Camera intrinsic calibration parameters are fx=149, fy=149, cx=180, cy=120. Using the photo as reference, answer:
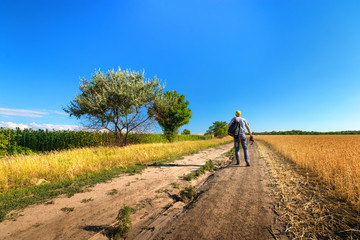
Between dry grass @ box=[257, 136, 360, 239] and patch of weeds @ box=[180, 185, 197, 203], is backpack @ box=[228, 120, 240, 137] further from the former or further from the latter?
patch of weeds @ box=[180, 185, 197, 203]

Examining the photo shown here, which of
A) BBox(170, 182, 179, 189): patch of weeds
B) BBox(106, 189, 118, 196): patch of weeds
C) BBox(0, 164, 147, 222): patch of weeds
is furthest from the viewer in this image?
BBox(170, 182, 179, 189): patch of weeds

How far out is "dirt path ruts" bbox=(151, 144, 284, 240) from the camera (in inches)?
85.4

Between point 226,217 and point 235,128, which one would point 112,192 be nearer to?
point 226,217

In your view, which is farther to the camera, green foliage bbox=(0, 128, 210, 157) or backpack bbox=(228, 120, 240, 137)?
green foliage bbox=(0, 128, 210, 157)

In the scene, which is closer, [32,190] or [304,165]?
[32,190]

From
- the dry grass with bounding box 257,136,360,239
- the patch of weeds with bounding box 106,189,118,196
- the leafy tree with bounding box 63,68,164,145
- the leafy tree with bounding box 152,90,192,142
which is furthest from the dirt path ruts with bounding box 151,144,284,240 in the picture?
the leafy tree with bounding box 152,90,192,142

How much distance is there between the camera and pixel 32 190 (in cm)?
396

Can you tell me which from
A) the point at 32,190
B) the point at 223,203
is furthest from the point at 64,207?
the point at 223,203

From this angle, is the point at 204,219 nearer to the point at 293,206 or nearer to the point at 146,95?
the point at 293,206

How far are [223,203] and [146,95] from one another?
13.2m

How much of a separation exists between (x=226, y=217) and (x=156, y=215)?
4.15 ft

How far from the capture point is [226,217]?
2580 millimetres

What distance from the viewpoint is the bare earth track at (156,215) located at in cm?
222

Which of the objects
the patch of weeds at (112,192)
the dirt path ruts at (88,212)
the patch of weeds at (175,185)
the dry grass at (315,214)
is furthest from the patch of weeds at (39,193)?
the dry grass at (315,214)
